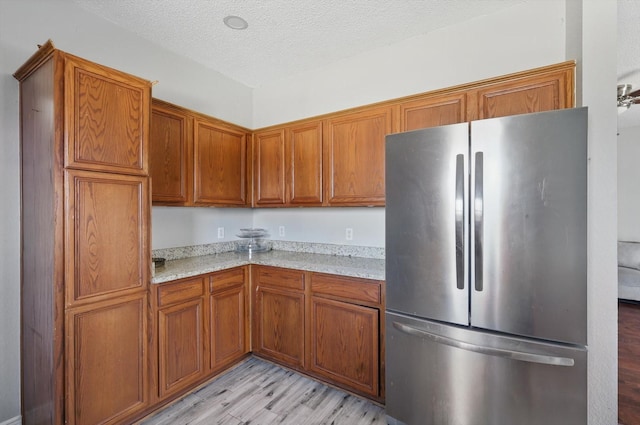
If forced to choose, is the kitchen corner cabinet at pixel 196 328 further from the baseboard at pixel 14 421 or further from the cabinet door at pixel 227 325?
the baseboard at pixel 14 421

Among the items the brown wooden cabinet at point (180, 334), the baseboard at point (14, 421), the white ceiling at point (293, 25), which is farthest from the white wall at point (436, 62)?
the baseboard at point (14, 421)

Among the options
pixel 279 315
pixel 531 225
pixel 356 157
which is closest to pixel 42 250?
pixel 279 315

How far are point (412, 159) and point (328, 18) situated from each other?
134 cm

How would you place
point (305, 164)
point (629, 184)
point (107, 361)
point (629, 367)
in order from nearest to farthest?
point (107, 361)
point (629, 367)
point (305, 164)
point (629, 184)

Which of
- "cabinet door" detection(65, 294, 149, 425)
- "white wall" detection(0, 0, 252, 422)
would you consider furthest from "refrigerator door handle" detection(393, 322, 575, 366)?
"white wall" detection(0, 0, 252, 422)

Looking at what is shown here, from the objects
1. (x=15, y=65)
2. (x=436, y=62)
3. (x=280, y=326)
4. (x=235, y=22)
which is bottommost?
(x=280, y=326)

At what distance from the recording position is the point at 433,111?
210 centimetres

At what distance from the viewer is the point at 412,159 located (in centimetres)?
165

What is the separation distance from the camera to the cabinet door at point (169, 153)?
7.20ft

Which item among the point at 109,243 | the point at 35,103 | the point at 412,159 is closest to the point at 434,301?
the point at 412,159

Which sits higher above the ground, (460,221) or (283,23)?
(283,23)

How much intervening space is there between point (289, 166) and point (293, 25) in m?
1.15

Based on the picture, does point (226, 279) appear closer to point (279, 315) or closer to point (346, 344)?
point (279, 315)

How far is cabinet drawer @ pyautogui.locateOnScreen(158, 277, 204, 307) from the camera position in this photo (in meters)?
1.94
